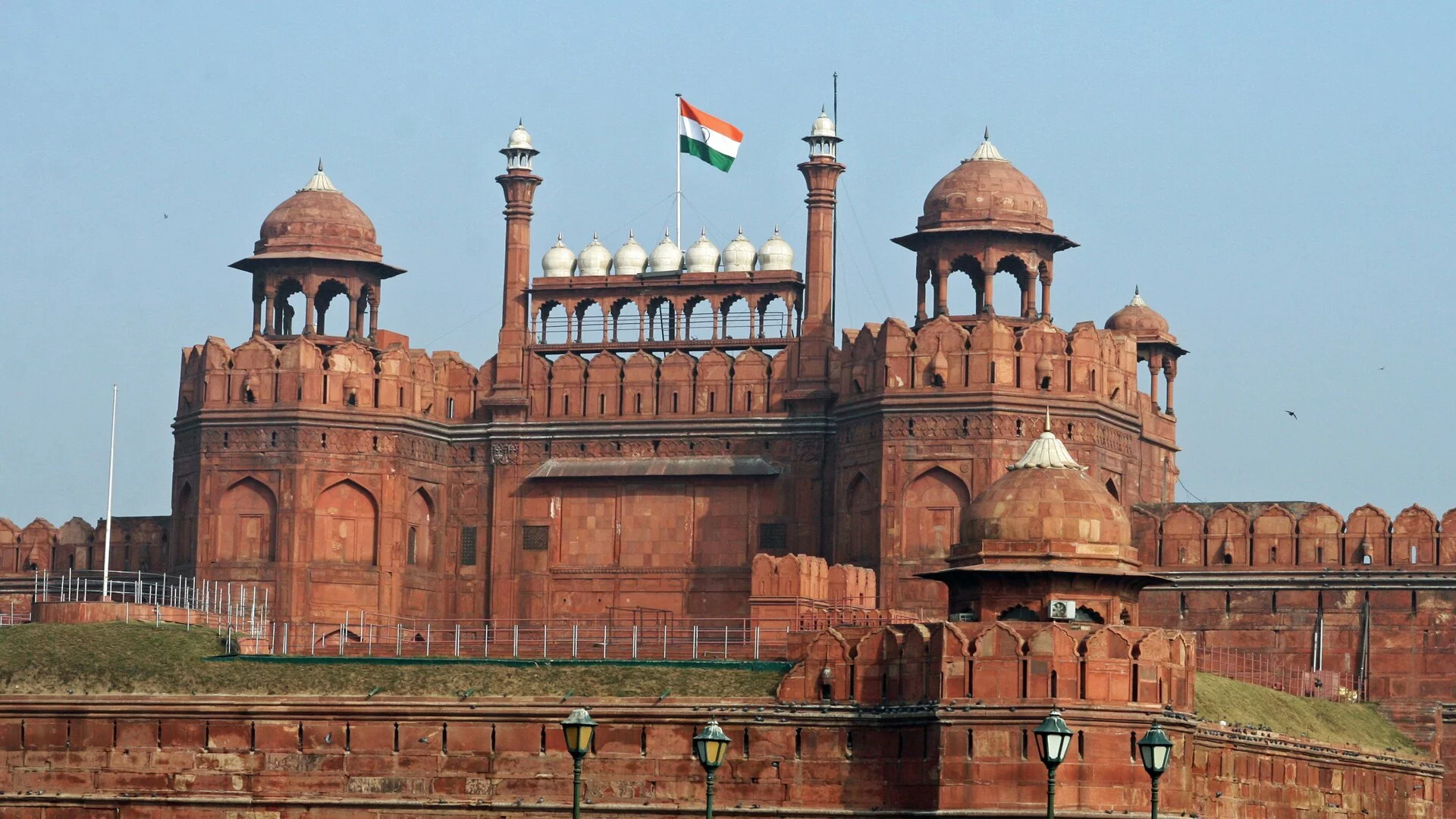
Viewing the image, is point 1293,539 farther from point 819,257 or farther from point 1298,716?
point 819,257

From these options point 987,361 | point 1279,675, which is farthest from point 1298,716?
point 987,361

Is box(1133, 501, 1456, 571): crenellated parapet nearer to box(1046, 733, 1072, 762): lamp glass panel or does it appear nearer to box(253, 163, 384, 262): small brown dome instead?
box(253, 163, 384, 262): small brown dome

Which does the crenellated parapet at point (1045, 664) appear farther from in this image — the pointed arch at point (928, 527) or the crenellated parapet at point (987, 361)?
the crenellated parapet at point (987, 361)

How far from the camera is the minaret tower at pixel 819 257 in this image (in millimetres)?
75438

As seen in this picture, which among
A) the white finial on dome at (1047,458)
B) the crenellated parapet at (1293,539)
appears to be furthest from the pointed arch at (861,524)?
the white finial on dome at (1047,458)

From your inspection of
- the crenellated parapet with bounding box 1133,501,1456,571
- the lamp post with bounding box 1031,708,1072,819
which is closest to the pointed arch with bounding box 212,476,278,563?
the crenellated parapet with bounding box 1133,501,1456,571

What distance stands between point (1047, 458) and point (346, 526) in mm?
19986

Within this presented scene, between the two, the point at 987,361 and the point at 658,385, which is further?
the point at 658,385

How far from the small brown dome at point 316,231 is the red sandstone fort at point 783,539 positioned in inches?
3.1

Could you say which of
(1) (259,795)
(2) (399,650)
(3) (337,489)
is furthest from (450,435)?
(1) (259,795)

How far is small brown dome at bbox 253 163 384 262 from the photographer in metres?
77.9

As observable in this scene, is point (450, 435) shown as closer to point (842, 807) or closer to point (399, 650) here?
point (399, 650)

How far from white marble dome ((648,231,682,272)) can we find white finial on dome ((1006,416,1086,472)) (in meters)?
17.3

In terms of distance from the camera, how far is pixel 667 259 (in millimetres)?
77750
